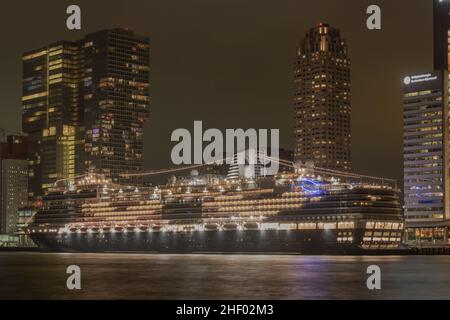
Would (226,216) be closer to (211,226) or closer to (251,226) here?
(211,226)

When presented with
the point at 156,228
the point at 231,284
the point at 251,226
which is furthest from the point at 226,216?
the point at 231,284

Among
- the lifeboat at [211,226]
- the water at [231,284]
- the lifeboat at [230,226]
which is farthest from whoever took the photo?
the lifeboat at [211,226]

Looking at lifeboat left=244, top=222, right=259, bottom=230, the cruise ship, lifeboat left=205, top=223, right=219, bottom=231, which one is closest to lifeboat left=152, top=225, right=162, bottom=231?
the cruise ship

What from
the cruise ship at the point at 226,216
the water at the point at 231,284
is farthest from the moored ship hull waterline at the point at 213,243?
the water at the point at 231,284

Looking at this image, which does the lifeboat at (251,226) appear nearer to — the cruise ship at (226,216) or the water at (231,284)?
the cruise ship at (226,216)

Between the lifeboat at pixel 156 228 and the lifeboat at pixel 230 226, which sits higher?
the lifeboat at pixel 230 226

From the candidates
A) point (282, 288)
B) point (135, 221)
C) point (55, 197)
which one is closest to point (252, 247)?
point (135, 221)

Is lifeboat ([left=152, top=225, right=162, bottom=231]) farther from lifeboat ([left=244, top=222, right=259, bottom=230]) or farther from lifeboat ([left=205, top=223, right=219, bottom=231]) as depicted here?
lifeboat ([left=244, top=222, right=259, bottom=230])

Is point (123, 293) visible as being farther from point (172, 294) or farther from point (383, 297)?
point (383, 297)
